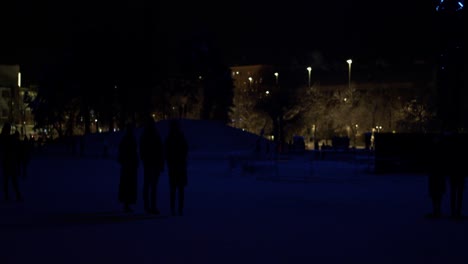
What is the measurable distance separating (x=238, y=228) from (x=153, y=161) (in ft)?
9.75

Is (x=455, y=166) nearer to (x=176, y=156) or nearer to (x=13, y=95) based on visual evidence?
(x=176, y=156)

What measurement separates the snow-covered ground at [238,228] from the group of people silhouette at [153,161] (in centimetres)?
48

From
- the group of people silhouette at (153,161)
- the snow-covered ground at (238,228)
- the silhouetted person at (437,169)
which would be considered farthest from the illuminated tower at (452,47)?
the group of people silhouette at (153,161)

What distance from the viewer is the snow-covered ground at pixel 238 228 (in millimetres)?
9914

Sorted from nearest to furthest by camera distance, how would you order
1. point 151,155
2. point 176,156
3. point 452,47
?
point 176,156
point 151,155
point 452,47

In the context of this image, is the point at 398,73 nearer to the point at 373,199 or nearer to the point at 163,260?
the point at 373,199

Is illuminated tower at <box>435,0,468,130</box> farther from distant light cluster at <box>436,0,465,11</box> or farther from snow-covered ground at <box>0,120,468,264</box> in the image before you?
snow-covered ground at <box>0,120,468,264</box>

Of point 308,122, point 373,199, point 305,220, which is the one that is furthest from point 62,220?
point 308,122

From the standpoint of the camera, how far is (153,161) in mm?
14906

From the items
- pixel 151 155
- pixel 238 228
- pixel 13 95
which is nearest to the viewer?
pixel 238 228

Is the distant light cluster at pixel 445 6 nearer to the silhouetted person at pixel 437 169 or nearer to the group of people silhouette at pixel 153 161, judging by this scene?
the silhouetted person at pixel 437 169

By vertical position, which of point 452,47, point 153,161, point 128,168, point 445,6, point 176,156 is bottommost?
point 128,168

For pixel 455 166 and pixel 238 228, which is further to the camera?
pixel 455 166

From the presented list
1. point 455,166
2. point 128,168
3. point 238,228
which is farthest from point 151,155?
point 455,166
